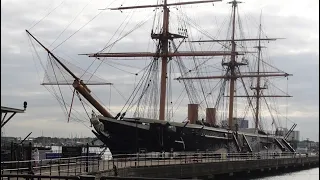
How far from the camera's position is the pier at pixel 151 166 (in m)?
25.4

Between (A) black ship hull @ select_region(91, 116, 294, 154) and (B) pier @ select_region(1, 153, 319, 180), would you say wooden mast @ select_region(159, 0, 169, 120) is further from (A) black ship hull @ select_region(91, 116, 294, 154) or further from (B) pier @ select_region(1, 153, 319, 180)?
(B) pier @ select_region(1, 153, 319, 180)

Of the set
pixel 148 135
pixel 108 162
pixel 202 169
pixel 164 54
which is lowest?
pixel 202 169

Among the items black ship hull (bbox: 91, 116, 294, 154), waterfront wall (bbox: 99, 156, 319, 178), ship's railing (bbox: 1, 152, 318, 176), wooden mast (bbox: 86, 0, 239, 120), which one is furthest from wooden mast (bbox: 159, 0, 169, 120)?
waterfront wall (bbox: 99, 156, 319, 178)

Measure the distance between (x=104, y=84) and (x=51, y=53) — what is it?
4836 mm

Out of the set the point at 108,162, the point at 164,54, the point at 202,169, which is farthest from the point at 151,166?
the point at 164,54

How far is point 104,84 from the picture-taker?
43.4 metres

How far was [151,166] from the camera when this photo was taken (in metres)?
32.0

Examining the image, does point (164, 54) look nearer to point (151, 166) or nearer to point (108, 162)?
point (151, 166)

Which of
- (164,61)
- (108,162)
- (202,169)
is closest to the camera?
(108,162)

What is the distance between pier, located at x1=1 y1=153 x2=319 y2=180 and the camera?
25400 mm

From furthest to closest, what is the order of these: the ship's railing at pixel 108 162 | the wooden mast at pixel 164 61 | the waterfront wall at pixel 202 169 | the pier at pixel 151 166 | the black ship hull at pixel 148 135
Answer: the wooden mast at pixel 164 61 < the black ship hull at pixel 148 135 < the waterfront wall at pixel 202 169 < the ship's railing at pixel 108 162 < the pier at pixel 151 166

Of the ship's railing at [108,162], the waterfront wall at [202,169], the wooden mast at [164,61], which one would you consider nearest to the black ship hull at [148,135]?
the ship's railing at [108,162]

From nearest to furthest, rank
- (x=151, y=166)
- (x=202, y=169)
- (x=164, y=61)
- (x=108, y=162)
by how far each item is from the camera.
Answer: (x=108, y=162)
(x=151, y=166)
(x=202, y=169)
(x=164, y=61)

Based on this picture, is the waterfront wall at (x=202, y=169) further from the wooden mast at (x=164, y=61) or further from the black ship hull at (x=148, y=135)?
the wooden mast at (x=164, y=61)
